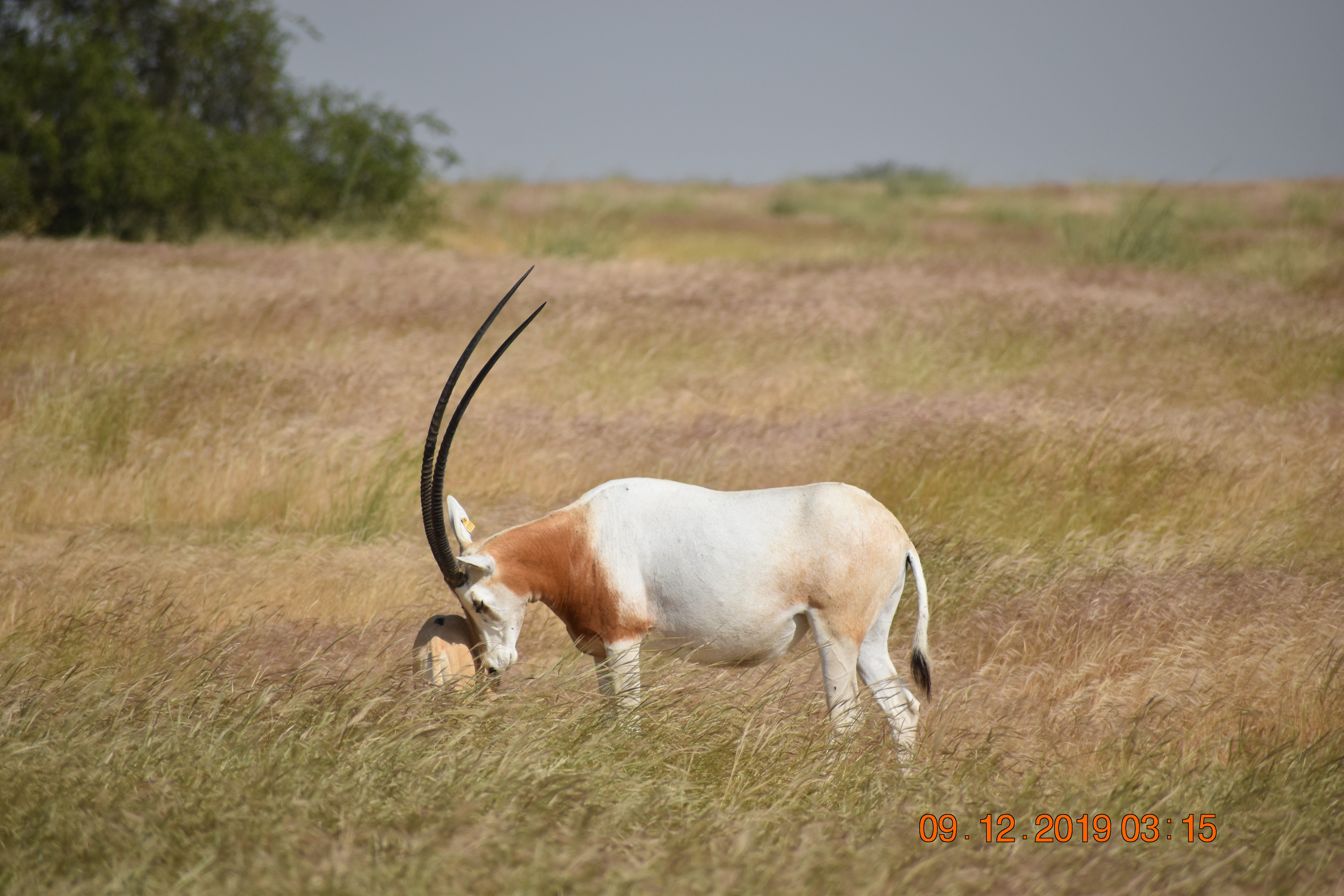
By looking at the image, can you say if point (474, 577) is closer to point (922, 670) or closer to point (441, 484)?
point (441, 484)

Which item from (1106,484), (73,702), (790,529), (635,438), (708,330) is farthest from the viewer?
(708,330)

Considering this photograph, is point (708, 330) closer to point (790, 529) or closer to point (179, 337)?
point (179, 337)

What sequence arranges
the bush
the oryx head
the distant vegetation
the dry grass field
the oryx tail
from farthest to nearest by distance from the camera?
the bush → the distant vegetation → the oryx tail → the oryx head → the dry grass field

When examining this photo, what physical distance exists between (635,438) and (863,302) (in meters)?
6.35

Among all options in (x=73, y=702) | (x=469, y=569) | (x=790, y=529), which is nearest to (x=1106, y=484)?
(x=790, y=529)

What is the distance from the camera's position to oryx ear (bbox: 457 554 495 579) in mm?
3764

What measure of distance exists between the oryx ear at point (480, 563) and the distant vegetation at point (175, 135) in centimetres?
1800

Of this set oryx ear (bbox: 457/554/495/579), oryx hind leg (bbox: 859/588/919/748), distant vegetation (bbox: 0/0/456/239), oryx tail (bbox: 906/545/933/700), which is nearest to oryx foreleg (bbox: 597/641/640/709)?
oryx ear (bbox: 457/554/495/579)

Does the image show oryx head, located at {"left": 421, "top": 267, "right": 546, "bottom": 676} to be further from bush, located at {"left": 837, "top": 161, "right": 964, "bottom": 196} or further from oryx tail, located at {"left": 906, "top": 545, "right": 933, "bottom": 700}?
bush, located at {"left": 837, "top": 161, "right": 964, "bottom": 196}

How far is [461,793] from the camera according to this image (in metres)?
2.89
